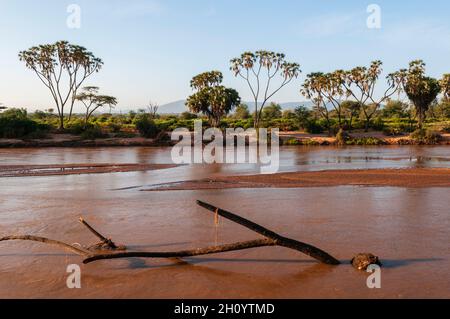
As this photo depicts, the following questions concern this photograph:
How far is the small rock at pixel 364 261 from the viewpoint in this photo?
663cm

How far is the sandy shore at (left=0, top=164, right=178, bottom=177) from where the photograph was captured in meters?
20.7

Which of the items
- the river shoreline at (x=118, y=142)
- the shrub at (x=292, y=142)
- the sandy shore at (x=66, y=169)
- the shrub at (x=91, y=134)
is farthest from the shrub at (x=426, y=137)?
the shrub at (x=91, y=134)

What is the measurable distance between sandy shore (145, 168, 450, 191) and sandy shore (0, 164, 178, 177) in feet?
19.8

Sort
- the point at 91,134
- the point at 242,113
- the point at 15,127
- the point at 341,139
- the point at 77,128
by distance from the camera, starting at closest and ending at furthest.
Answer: the point at 341,139
the point at 15,127
the point at 91,134
the point at 77,128
the point at 242,113

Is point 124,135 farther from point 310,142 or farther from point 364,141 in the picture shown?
point 364,141

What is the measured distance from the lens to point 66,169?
2253 cm

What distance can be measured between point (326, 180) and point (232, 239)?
9.54 m

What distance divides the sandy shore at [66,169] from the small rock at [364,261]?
52.7 feet

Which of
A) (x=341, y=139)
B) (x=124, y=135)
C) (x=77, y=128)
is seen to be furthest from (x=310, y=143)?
(x=77, y=128)

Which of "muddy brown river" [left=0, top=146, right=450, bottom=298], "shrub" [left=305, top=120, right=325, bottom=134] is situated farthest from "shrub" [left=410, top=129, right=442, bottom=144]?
"muddy brown river" [left=0, top=146, right=450, bottom=298]

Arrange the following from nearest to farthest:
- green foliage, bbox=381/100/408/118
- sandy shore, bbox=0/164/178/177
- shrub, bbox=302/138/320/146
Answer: sandy shore, bbox=0/164/178/177
shrub, bbox=302/138/320/146
green foliage, bbox=381/100/408/118
